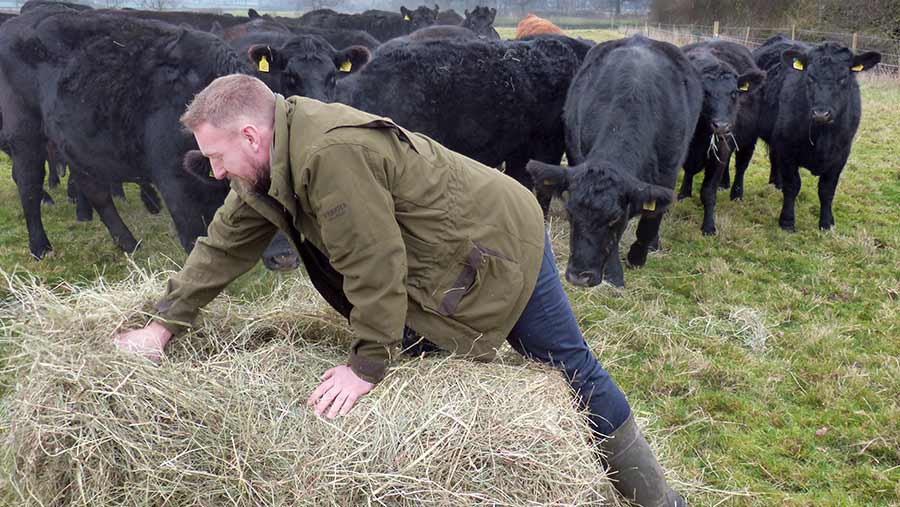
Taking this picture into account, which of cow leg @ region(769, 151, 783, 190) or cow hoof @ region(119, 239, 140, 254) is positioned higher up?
cow hoof @ region(119, 239, 140, 254)

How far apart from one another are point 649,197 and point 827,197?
361 cm

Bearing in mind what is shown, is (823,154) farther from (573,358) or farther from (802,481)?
(573,358)

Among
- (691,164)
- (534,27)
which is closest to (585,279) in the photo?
(691,164)

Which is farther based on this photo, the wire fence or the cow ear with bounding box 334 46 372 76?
the wire fence

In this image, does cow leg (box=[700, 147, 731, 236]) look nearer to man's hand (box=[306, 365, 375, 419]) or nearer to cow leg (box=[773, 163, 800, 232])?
cow leg (box=[773, 163, 800, 232])

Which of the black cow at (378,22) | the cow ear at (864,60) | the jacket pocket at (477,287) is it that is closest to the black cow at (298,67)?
the jacket pocket at (477,287)

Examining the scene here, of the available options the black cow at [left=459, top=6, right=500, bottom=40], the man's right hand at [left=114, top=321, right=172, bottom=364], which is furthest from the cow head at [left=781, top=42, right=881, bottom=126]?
the black cow at [left=459, top=6, right=500, bottom=40]

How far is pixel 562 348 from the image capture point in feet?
9.27

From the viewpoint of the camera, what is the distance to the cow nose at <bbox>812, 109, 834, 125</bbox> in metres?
7.22

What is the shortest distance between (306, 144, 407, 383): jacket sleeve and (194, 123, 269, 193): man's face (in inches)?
8.7

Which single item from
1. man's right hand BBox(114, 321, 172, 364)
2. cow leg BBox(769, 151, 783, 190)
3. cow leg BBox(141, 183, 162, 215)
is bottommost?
cow leg BBox(769, 151, 783, 190)

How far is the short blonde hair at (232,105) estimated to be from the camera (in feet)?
7.38

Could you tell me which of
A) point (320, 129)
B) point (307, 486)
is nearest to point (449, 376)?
point (307, 486)

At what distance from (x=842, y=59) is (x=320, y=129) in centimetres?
A: 724
